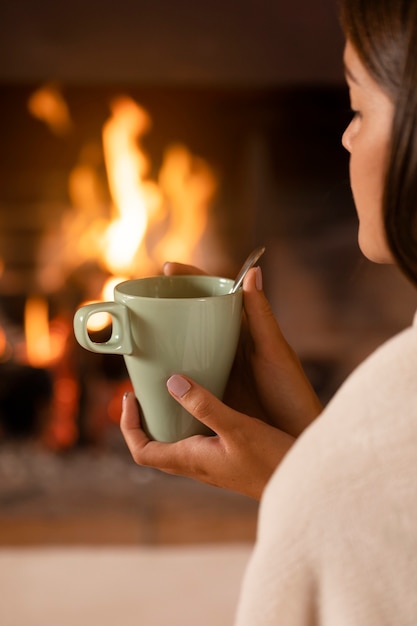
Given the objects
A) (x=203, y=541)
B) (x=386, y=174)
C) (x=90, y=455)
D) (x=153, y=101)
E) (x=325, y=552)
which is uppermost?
(x=153, y=101)

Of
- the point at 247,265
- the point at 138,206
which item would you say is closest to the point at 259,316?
the point at 247,265

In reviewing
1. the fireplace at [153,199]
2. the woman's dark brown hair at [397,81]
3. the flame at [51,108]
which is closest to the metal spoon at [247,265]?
the woman's dark brown hair at [397,81]

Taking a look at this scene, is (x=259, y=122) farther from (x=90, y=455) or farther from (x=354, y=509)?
(x=354, y=509)

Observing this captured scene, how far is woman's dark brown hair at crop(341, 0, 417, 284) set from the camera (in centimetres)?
45

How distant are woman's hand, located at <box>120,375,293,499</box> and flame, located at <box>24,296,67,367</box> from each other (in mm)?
1099

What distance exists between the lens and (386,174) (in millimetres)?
480

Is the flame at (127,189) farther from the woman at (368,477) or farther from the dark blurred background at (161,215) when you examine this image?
the woman at (368,477)

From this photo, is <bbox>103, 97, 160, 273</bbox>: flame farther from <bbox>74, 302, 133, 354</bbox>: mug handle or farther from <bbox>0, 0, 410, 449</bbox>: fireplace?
<bbox>74, 302, 133, 354</bbox>: mug handle

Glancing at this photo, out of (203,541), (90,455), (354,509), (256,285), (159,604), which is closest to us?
(354,509)

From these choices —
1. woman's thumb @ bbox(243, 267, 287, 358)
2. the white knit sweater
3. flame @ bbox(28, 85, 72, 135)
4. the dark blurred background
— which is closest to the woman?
the white knit sweater

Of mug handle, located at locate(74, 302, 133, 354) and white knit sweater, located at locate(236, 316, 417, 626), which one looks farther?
mug handle, located at locate(74, 302, 133, 354)

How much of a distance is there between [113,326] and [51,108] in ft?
3.84

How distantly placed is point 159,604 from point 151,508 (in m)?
0.41

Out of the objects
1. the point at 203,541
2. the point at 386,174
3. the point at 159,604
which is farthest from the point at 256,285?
the point at 203,541
